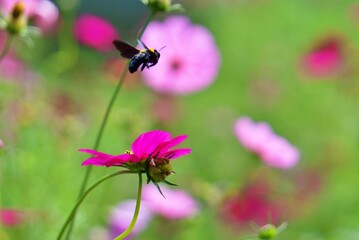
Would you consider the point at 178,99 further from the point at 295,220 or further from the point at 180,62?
the point at 180,62

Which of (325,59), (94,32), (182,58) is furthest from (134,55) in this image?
(325,59)

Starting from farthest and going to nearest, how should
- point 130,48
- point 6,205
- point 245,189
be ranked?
point 245,189, point 6,205, point 130,48

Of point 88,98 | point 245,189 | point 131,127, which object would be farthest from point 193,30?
point 88,98

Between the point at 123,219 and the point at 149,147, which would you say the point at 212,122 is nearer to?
the point at 123,219

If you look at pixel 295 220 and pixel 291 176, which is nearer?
pixel 295 220

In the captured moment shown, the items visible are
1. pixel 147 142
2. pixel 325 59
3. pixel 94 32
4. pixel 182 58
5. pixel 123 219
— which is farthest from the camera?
pixel 325 59

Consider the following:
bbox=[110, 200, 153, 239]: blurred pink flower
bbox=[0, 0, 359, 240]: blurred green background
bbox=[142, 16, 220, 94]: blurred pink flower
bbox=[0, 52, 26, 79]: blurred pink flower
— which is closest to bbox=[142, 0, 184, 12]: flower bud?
bbox=[0, 0, 359, 240]: blurred green background

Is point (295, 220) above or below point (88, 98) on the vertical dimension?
below
